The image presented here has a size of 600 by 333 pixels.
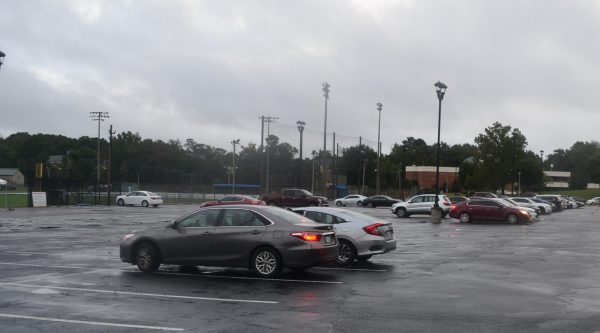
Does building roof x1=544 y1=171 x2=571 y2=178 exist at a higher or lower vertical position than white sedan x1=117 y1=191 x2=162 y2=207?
higher

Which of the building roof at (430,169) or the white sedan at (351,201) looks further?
the building roof at (430,169)

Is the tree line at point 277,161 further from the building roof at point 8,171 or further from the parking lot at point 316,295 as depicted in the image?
the parking lot at point 316,295

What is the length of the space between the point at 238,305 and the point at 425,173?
11681cm

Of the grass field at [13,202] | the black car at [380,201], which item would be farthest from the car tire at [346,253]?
the black car at [380,201]

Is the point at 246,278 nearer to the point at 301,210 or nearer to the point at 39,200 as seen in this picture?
the point at 301,210

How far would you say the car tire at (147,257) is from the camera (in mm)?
13875

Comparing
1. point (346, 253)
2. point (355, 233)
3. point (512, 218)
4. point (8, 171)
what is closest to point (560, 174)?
point (8, 171)

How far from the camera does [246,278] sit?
1316cm

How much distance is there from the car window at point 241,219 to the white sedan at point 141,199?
47543 millimetres

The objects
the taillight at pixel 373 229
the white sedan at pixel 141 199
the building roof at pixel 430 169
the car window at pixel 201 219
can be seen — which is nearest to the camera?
the car window at pixel 201 219

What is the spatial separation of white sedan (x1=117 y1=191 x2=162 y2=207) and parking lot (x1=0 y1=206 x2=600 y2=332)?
136 ft

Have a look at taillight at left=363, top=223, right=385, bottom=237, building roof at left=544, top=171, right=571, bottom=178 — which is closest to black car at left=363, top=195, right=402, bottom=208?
taillight at left=363, top=223, right=385, bottom=237

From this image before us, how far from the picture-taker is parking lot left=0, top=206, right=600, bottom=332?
28.9 feet

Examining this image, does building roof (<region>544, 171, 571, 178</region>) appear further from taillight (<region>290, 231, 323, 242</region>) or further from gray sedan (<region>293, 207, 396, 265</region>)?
taillight (<region>290, 231, 323, 242</region>)
